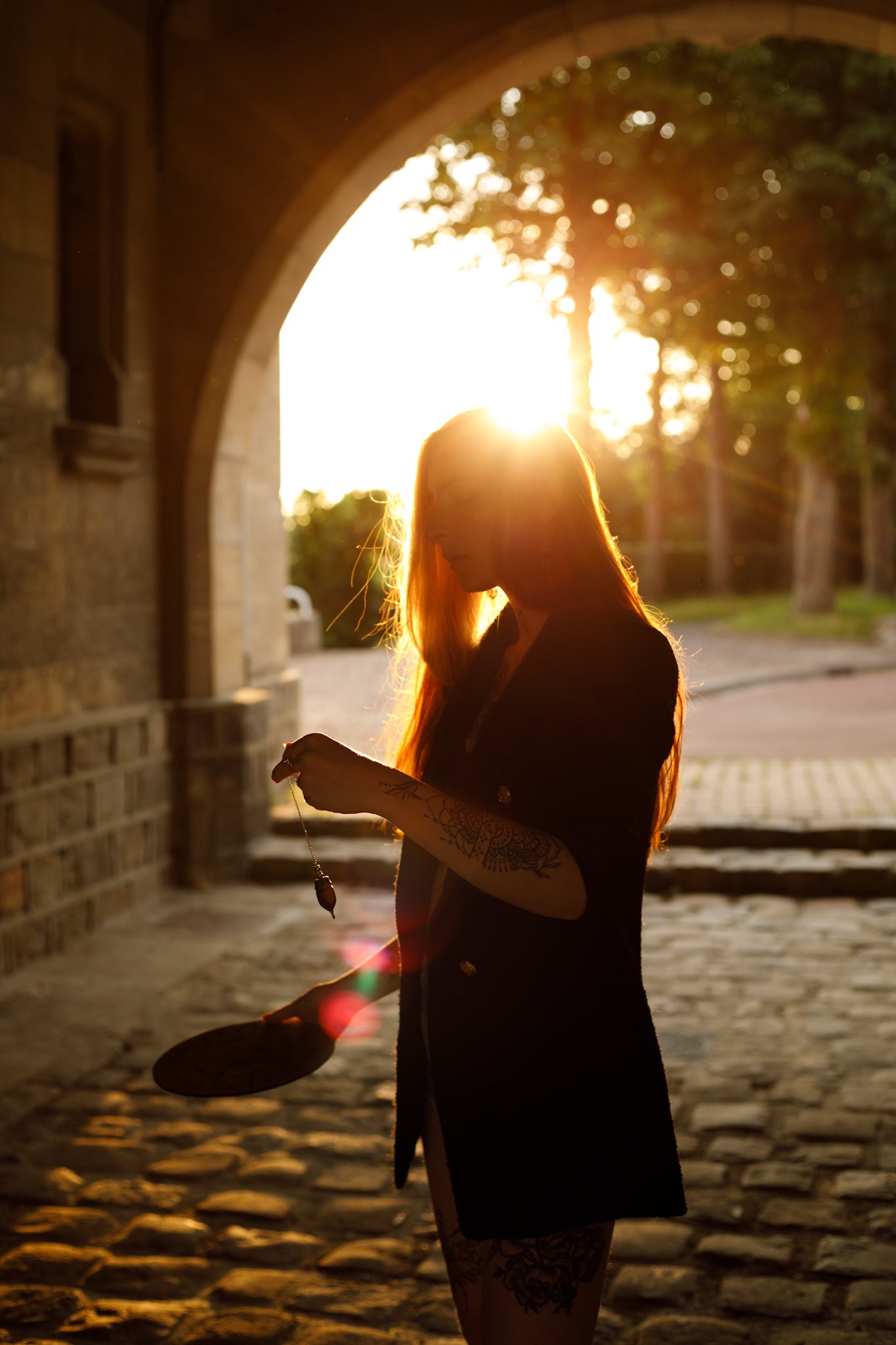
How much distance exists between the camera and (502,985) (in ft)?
6.14

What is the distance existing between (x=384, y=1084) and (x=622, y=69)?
61.5 ft

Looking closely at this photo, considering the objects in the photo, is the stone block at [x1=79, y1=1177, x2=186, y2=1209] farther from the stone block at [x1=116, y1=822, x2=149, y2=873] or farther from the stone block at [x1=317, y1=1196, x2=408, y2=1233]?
the stone block at [x1=116, y1=822, x2=149, y2=873]

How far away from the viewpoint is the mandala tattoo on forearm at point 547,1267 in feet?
6.04

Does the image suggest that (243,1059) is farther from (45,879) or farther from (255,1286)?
(45,879)

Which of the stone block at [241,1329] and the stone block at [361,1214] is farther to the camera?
the stone block at [361,1214]

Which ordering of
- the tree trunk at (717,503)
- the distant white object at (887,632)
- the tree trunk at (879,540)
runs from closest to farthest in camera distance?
the distant white object at (887,632)
the tree trunk at (879,540)
the tree trunk at (717,503)

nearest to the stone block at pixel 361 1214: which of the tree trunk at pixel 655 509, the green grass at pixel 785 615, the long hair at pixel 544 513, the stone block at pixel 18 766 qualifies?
the long hair at pixel 544 513

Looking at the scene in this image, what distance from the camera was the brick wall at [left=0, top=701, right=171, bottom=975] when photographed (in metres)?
6.08

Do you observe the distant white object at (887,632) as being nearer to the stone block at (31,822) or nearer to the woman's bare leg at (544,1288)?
the stone block at (31,822)

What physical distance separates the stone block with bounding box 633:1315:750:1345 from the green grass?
18.9 metres

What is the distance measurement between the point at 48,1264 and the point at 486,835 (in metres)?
2.34

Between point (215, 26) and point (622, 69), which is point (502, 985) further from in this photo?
point (622, 69)

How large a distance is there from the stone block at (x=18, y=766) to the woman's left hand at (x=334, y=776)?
14.8 feet

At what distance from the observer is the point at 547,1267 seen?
1854 millimetres
